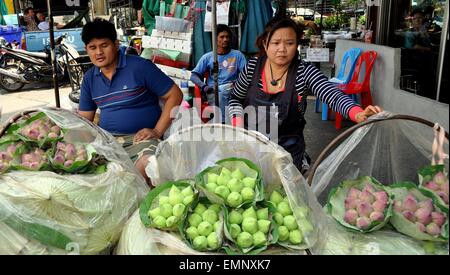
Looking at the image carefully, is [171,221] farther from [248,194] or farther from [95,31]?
[95,31]

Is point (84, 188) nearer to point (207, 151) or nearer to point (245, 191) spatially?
point (207, 151)

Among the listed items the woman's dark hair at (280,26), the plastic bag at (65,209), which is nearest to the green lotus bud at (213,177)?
the plastic bag at (65,209)

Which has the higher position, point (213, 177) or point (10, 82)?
point (213, 177)

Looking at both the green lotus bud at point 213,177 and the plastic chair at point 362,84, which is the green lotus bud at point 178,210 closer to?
the green lotus bud at point 213,177

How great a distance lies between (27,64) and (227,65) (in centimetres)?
532

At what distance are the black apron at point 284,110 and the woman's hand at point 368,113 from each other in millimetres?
443

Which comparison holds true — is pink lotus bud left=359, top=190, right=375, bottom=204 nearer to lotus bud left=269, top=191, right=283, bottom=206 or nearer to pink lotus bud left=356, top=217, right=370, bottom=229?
pink lotus bud left=356, top=217, right=370, bottom=229

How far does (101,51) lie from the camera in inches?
104

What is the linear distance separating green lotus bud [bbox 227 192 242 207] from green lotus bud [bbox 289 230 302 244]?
0.22m

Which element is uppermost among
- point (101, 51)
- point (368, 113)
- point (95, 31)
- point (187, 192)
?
point (95, 31)

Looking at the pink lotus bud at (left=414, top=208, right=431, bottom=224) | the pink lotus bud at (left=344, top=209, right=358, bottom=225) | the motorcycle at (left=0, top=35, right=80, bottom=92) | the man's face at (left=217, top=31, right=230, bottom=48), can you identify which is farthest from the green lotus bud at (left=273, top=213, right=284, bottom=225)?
the motorcycle at (left=0, top=35, right=80, bottom=92)

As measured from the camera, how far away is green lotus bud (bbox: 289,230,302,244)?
1471mm

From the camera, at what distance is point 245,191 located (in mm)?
1555

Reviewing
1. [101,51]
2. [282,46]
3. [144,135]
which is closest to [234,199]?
[282,46]
